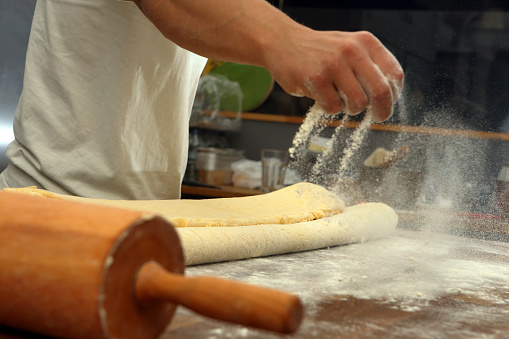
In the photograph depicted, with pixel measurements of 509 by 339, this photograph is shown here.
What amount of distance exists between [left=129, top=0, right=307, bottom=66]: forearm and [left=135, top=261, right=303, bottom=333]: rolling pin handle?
0.49 metres

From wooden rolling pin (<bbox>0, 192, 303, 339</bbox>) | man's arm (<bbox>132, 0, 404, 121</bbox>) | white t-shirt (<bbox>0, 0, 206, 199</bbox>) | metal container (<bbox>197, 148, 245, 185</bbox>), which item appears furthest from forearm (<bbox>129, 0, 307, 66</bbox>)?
metal container (<bbox>197, 148, 245, 185</bbox>)

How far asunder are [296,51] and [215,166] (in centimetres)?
207

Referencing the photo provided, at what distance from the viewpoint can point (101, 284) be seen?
41cm

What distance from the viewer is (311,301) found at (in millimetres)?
671

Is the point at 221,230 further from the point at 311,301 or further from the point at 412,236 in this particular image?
the point at 412,236

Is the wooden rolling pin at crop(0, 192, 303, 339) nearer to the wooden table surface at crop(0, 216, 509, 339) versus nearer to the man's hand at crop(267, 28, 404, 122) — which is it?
the wooden table surface at crop(0, 216, 509, 339)

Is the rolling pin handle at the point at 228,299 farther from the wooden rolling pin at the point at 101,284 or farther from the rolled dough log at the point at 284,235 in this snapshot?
the rolled dough log at the point at 284,235

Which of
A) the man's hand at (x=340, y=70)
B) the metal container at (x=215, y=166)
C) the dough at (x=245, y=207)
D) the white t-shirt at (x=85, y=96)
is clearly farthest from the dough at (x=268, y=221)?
the metal container at (x=215, y=166)

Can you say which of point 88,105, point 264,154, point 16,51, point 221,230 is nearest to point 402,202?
point 221,230

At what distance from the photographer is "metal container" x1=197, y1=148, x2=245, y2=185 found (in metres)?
2.86

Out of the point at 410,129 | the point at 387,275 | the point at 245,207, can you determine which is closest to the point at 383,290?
the point at 387,275

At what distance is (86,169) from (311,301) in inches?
26.8

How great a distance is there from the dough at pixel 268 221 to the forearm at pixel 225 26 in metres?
0.29

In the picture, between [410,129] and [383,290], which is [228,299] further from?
[410,129]
